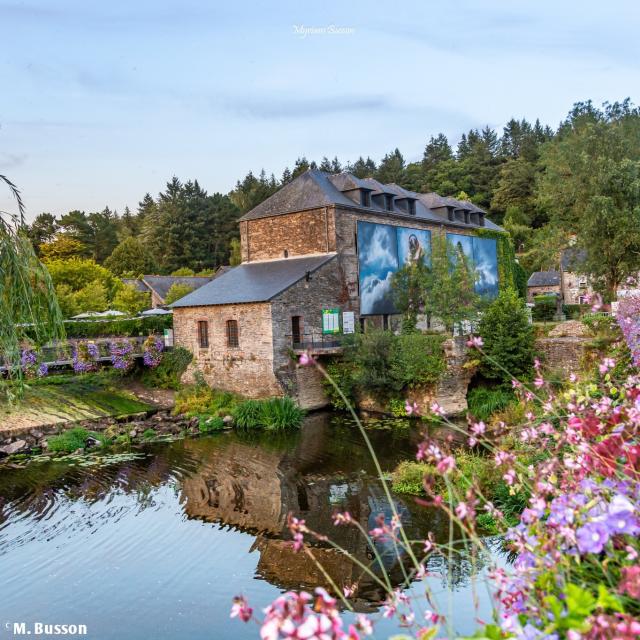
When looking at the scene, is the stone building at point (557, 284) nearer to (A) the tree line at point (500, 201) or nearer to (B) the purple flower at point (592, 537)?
(A) the tree line at point (500, 201)

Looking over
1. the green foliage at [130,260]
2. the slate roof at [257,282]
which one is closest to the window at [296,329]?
the slate roof at [257,282]

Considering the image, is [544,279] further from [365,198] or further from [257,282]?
[257,282]

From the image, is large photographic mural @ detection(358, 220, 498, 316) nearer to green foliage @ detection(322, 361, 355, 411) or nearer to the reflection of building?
the reflection of building

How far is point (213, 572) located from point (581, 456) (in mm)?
6743

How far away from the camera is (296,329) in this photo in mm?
20250

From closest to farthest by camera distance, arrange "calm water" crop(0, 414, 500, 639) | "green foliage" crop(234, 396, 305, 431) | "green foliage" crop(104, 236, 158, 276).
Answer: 1. "calm water" crop(0, 414, 500, 639)
2. "green foliage" crop(234, 396, 305, 431)
3. "green foliage" crop(104, 236, 158, 276)

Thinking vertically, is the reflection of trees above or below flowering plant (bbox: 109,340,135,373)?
below

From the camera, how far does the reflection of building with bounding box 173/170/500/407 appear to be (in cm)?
1972

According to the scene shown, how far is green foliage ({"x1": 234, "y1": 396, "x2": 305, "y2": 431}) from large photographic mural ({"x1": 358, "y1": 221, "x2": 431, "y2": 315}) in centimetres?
606

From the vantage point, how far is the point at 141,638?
6555mm

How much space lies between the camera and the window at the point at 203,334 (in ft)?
70.1

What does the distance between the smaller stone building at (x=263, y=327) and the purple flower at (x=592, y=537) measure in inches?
682

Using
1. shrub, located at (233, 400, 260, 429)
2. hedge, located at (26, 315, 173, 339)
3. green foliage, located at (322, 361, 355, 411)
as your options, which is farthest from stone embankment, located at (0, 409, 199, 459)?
hedge, located at (26, 315, 173, 339)

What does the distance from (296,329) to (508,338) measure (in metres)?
7.03
